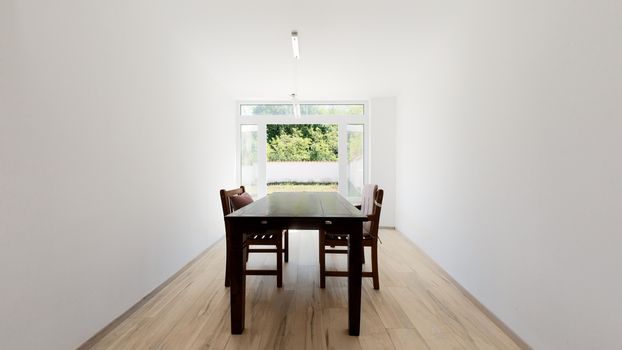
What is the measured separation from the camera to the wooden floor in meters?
1.86

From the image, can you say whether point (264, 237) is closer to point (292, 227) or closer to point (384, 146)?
point (292, 227)

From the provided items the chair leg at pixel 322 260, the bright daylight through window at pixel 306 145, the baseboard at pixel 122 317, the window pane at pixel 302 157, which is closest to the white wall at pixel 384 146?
the bright daylight through window at pixel 306 145

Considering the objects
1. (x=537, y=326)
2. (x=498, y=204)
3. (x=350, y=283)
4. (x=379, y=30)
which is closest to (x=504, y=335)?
(x=537, y=326)

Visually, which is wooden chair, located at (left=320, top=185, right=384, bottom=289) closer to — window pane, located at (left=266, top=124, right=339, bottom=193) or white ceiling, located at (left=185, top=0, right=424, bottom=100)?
white ceiling, located at (left=185, top=0, right=424, bottom=100)

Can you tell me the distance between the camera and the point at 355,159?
566 cm

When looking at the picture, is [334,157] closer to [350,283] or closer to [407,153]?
[407,153]

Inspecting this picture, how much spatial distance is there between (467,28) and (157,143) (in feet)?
10.4

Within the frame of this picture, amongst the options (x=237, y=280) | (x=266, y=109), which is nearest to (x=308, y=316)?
(x=237, y=280)

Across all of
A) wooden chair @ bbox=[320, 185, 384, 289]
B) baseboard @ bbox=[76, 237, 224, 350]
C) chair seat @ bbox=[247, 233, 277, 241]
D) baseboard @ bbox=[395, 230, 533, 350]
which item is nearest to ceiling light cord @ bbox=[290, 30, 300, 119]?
wooden chair @ bbox=[320, 185, 384, 289]

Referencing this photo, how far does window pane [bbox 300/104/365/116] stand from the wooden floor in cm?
337

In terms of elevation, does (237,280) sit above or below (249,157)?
below

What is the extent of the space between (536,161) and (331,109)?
4183mm

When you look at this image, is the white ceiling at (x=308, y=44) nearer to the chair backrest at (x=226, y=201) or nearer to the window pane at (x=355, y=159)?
the window pane at (x=355, y=159)

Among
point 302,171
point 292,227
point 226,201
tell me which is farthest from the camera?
point 302,171
